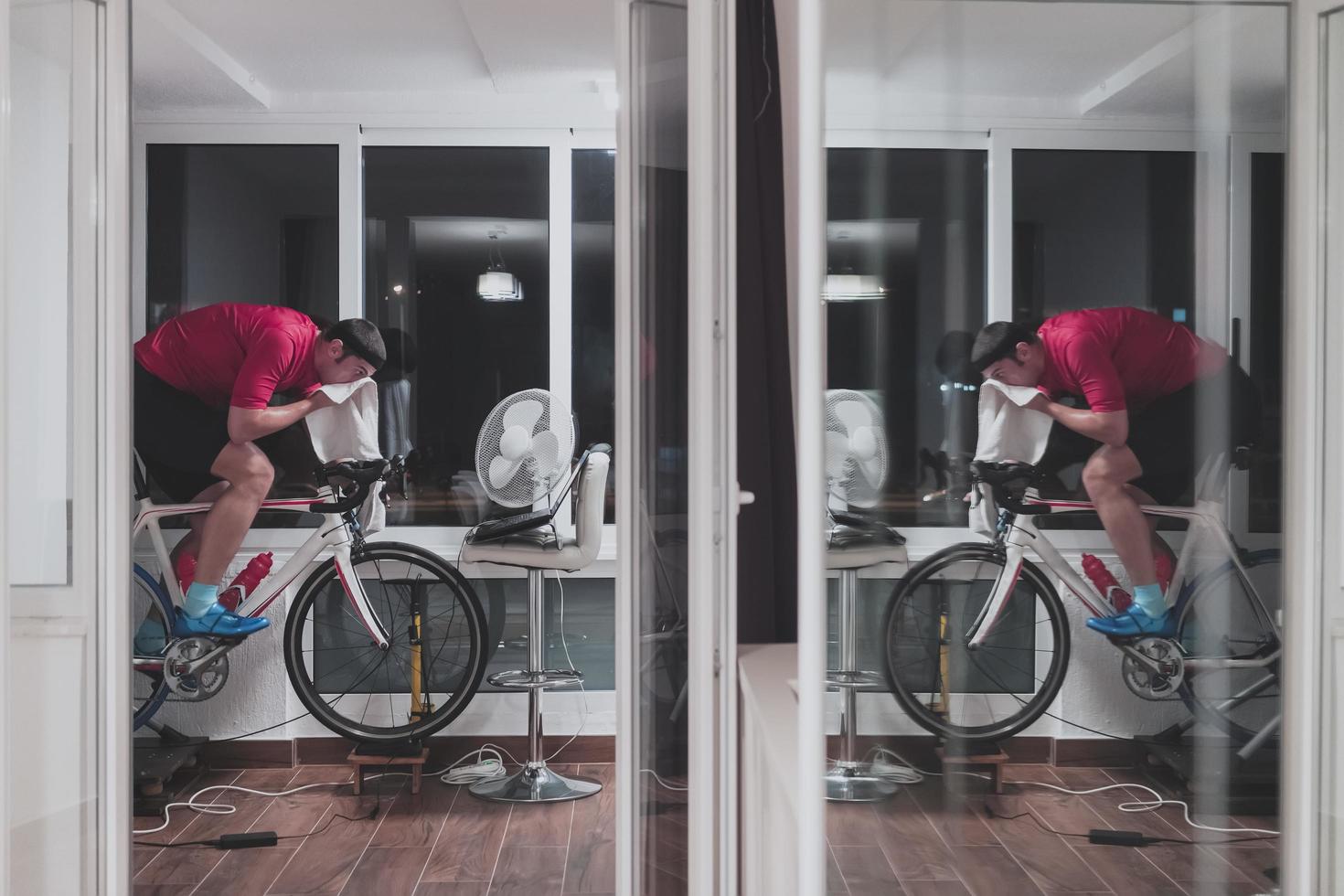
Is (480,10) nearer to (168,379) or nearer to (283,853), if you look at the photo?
(168,379)

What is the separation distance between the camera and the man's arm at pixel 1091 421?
410 mm

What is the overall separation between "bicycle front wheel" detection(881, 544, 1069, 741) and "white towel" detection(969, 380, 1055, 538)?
0.03 meters

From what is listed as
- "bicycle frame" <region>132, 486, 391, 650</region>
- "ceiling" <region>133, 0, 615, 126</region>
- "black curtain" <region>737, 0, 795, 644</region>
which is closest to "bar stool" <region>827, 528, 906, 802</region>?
Result: "black curtain" <region>737, 0, 795, 644</region>

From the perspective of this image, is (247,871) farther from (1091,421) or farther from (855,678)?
(1091,421)

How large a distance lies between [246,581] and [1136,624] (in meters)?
3.75

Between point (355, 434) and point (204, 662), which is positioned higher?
point (355, 434)

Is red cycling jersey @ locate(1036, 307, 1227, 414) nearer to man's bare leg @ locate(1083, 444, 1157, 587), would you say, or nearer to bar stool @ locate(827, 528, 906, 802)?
man's bare leg @ locate(1083, 444, 1157, 587)

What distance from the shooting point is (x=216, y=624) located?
3506mm

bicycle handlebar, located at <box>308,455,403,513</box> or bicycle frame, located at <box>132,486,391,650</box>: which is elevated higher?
bicycle handlebar, located at <box>308,455,403,513</box>

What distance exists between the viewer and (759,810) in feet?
5.32

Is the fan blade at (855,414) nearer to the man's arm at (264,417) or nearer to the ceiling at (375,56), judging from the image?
the ceiling at (375,56)

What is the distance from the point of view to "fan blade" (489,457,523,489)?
3479 millimetres

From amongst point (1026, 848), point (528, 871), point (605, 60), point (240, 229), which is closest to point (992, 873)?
point (1026, 848)

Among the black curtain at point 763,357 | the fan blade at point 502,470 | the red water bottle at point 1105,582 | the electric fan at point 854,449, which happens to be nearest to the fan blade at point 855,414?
the electric fan at point 854,449
